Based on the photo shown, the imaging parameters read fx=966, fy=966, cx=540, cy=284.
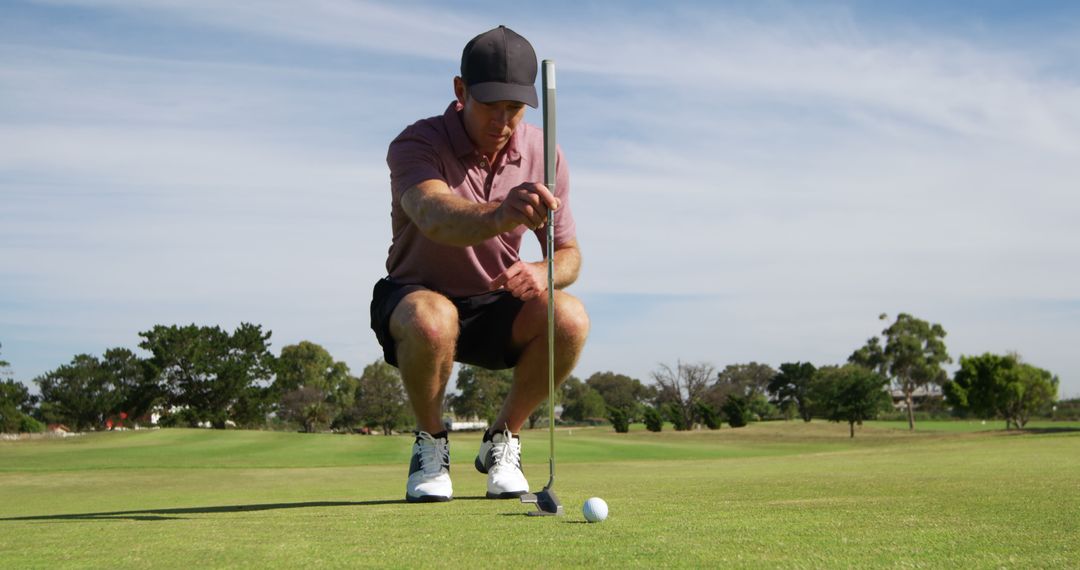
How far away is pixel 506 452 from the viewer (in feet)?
17.7

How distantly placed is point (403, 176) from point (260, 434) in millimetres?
39256

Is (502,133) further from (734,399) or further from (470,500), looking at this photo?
(734,399)

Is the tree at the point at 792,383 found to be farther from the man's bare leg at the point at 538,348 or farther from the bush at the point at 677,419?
the man's bare leg at the point at 538,348

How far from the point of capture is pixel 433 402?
17.0 ft

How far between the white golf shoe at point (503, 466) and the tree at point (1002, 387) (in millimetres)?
80246

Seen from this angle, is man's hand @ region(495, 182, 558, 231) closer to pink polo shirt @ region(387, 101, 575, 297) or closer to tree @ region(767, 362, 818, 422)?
pink polo shirt @ region(387, 101, 575, 297)

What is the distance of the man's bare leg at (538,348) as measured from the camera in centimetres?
530

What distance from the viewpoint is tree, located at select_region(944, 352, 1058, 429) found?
3059 inches

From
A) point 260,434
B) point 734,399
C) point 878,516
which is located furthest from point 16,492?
point 734,399

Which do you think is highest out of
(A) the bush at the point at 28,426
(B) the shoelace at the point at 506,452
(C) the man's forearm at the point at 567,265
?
(C) the man's forearm at the point at 567,265

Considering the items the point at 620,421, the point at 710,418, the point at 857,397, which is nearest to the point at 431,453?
the point at 857,397

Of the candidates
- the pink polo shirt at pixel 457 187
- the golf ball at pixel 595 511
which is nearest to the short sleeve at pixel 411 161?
the pink polo shirt at pixel 457 187

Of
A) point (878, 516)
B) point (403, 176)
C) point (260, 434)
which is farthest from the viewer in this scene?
point (260, 434)

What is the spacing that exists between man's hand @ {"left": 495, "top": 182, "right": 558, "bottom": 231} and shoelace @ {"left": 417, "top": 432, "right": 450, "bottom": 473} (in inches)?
60.8
